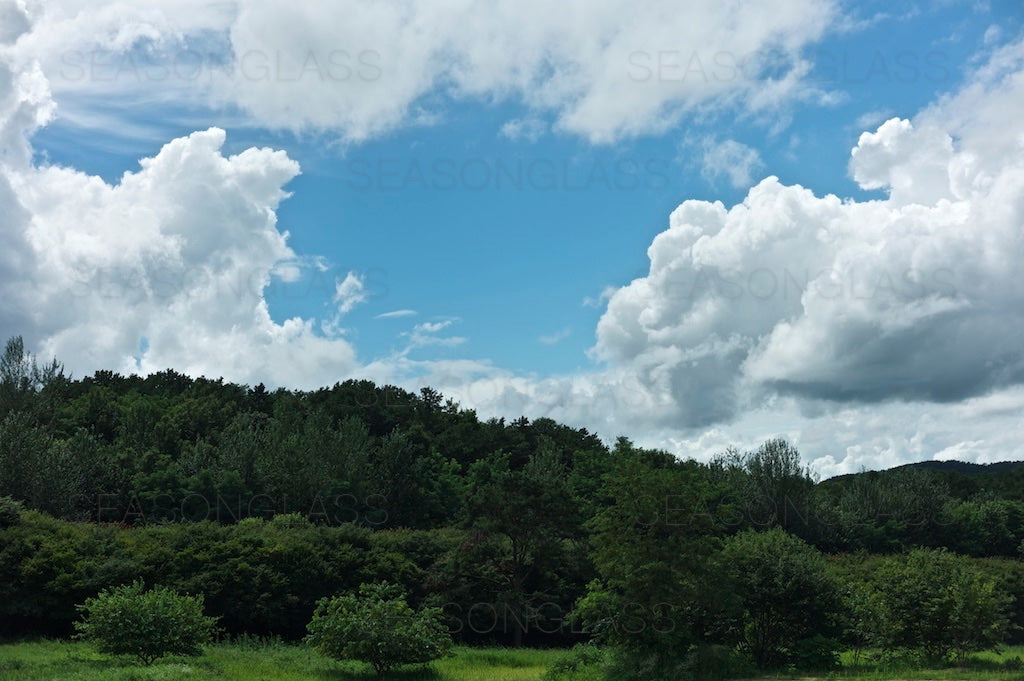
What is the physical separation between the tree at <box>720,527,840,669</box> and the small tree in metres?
8.45

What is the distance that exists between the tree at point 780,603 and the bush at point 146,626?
14401mm

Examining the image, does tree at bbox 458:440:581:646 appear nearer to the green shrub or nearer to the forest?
the forest

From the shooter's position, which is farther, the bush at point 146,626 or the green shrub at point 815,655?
the green shrub at point 815,655

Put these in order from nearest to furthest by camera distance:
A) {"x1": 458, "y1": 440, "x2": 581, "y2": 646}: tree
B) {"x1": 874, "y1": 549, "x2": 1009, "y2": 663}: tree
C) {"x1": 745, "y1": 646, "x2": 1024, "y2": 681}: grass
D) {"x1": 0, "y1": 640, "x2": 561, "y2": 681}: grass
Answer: {"x1": 0, "y1": 640, "x2": 561, "y2": 681}: grass
{"x1": 745, "y1": 646, "x2": 1024, "y2": 681}: grass
{"x1": 874, "y1": 549, "x2": 1009, "y2": 663}: tree
{"x1": 458, "y1": 440, "x2": 581, "y2": 646}: tree

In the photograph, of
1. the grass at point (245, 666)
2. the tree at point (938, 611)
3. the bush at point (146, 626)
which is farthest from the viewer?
the tree at point (938, 611)

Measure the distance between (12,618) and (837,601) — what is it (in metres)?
27.2

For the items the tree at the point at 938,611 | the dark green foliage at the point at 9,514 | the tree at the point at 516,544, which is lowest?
the tree at the point at 938,611

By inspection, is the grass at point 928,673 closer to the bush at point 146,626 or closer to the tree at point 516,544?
the tree at point 516,544

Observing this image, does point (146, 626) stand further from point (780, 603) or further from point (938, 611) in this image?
point (938, 611)

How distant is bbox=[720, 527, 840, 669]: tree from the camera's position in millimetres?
24438

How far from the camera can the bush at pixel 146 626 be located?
2234cm

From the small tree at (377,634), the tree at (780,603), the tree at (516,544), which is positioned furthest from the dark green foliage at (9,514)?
the tree at (780,603)

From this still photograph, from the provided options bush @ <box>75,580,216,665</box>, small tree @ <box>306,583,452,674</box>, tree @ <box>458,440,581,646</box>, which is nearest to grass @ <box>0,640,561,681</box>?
bush @ <box>75,580,216,665</box>

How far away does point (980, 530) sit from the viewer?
73250 millimetres
